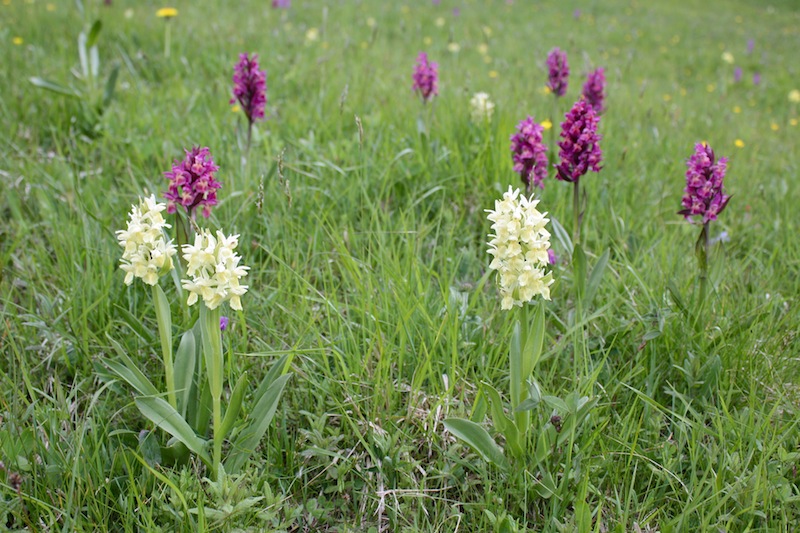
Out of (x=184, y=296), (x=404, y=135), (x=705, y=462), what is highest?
(x=404, y=135)

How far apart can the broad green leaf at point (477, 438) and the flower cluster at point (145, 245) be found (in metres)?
0.83

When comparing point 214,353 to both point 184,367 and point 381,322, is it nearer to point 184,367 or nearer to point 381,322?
point 184,367

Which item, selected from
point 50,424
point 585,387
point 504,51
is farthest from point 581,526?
point 504,51

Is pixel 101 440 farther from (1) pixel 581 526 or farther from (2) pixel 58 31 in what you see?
(2) pixel 58 31

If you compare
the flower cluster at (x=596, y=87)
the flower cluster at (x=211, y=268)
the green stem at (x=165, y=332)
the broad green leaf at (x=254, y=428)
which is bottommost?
the broad green leaf at (x=254, y=428)

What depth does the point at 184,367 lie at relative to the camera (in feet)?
5.72

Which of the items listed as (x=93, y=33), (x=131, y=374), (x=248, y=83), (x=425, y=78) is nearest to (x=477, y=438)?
(x=131, y=374)

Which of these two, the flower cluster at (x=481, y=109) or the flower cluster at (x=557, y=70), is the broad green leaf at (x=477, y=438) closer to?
the flower cluster at (x=481, y=109)

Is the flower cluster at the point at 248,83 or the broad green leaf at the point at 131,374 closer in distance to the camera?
the broad green leaf at the point at 131,374

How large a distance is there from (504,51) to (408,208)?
498 cm

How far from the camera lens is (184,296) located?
2.00 meters

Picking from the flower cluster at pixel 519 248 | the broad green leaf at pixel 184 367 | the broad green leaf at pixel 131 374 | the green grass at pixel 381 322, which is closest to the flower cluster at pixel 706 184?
the green grass at pixel 381 322

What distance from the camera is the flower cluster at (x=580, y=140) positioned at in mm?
2297

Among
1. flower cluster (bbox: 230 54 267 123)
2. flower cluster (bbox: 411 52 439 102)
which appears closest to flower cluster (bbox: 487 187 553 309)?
flower cluster (bbox: 230 54 267 123)
